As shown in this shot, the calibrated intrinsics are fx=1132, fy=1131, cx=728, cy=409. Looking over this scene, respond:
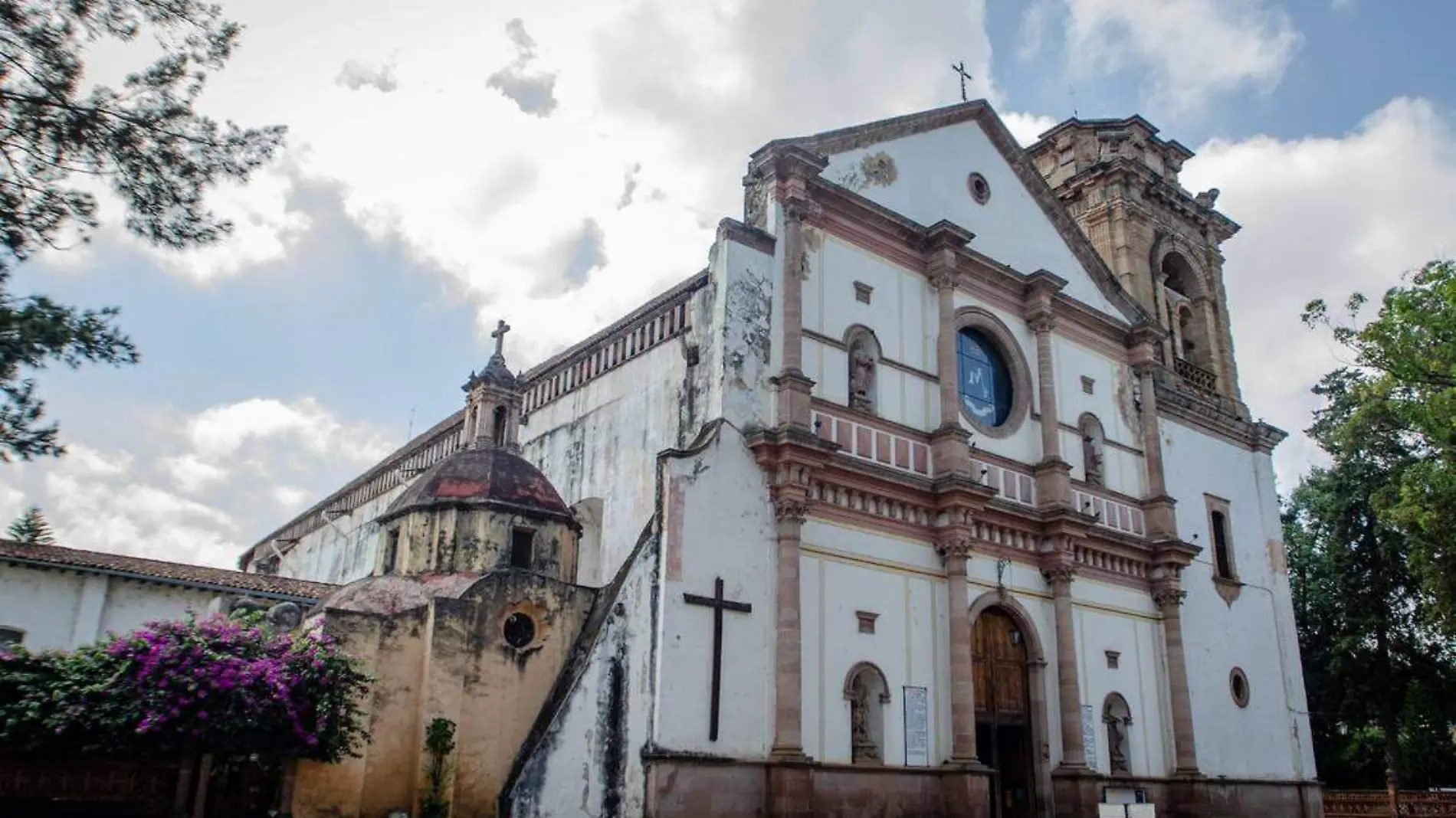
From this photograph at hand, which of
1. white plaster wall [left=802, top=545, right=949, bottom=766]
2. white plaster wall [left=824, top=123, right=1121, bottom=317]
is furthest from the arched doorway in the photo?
white plaster wall [left=824, top=123, right=1121, bottom=317]

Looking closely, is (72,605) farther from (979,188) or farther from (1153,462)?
(1153,462)

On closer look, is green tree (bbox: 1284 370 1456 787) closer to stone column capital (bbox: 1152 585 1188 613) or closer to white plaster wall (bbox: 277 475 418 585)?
stone column capital (bbox: 1152 585 1188 613)

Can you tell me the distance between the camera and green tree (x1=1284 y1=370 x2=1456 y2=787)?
2867 centimetres

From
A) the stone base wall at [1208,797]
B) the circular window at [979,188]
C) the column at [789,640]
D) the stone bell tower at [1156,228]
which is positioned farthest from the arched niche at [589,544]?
the stone bell tower at [1156,228]

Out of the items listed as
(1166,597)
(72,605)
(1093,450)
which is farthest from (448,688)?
(1166,597)

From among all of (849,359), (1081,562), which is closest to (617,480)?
(849,359)

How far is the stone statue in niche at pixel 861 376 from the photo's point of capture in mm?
17578

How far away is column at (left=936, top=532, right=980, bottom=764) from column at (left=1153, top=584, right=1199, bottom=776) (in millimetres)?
5266

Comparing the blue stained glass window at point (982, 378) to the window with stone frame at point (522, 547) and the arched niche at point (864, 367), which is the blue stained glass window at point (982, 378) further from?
the window with stone frame at point (522, 547)

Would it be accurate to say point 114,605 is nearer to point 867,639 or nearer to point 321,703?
point 321,703

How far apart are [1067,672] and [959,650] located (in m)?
2.76

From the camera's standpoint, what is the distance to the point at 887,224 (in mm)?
18641

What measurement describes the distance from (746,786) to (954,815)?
3.52 m

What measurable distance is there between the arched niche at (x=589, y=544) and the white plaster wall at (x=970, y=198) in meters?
6.64
